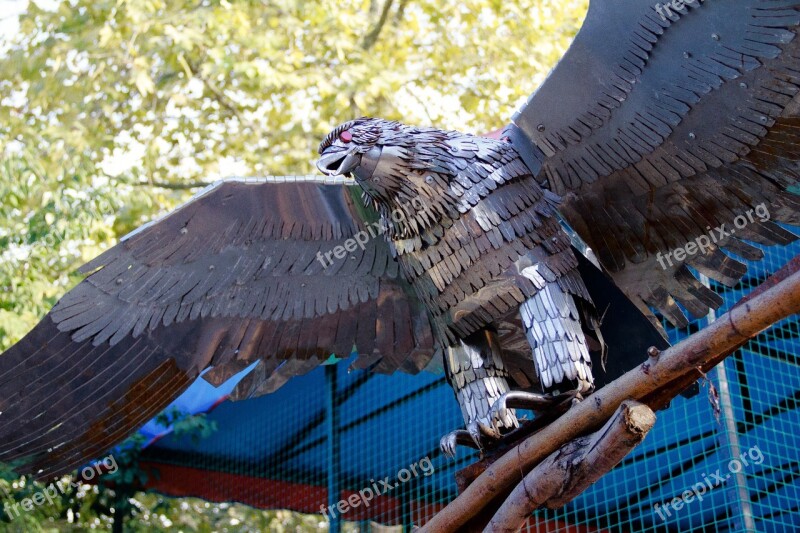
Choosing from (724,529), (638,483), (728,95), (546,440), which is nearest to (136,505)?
(638,483)

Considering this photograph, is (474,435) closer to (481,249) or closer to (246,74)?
Result: (481,249)

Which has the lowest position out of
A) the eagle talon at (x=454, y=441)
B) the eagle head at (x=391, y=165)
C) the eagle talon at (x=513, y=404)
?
the eagle talon at (x=454, y=441)

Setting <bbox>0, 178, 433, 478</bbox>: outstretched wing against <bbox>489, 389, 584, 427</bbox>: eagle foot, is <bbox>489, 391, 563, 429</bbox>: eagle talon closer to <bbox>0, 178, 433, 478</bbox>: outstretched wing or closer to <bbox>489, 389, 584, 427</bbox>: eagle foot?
<bbox>489, 389, 584, 427</bbox>: eagle foot

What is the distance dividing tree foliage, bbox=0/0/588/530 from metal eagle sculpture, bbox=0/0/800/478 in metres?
3.51

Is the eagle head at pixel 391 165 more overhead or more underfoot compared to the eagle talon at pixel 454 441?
more overhead

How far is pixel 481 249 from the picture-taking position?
12.5 ft

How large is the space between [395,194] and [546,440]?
1001 mm

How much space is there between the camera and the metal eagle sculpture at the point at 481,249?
362cm

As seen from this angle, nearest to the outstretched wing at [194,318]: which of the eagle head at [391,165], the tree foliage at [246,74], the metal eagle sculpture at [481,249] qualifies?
the metal eagle sculpture at [481,249]

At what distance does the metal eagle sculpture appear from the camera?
362cm

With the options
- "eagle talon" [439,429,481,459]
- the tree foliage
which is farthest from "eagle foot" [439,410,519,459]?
the tree foliage

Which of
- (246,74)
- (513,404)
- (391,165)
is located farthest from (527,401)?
(246,74)

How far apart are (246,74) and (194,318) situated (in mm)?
4627

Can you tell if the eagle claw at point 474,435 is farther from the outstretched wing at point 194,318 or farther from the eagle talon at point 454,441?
the outstretched wing at point 194,318
